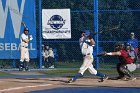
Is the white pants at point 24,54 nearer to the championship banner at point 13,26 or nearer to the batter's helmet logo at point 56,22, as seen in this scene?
the championship banner at point 13,26

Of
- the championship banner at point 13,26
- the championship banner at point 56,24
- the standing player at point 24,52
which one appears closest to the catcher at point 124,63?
the standing player at point 24,52

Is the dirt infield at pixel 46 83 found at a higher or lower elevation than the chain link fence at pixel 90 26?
lower

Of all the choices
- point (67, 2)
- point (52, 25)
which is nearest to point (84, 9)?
point (67, 2)

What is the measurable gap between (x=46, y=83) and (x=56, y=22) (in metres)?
8.32

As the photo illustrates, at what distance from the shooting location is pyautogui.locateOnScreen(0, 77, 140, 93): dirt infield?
53.6 feet

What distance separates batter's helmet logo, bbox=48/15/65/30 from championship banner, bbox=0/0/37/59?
0.82 m

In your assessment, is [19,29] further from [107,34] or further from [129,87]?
[129,87]

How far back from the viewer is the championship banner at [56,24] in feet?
84.7

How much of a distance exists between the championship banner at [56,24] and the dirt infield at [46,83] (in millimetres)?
6332

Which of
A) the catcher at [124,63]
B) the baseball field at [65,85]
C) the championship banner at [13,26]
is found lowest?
the baseball field at [65,85]

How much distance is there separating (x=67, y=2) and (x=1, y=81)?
1048 centimetres

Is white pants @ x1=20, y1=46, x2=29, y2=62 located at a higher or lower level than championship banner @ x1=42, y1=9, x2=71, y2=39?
lower

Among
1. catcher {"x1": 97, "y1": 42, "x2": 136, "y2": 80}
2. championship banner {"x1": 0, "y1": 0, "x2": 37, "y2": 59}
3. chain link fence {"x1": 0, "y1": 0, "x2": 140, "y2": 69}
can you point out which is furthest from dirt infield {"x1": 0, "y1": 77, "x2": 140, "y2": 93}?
chain link fence {"x1": 0, "y1": 0, "x2": 140, "y2": 69}

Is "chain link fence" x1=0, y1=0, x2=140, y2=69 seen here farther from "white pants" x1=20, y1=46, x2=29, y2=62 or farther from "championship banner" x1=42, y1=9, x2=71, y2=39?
"white pants" x1=20, y1=46, x2=29, y2=62
